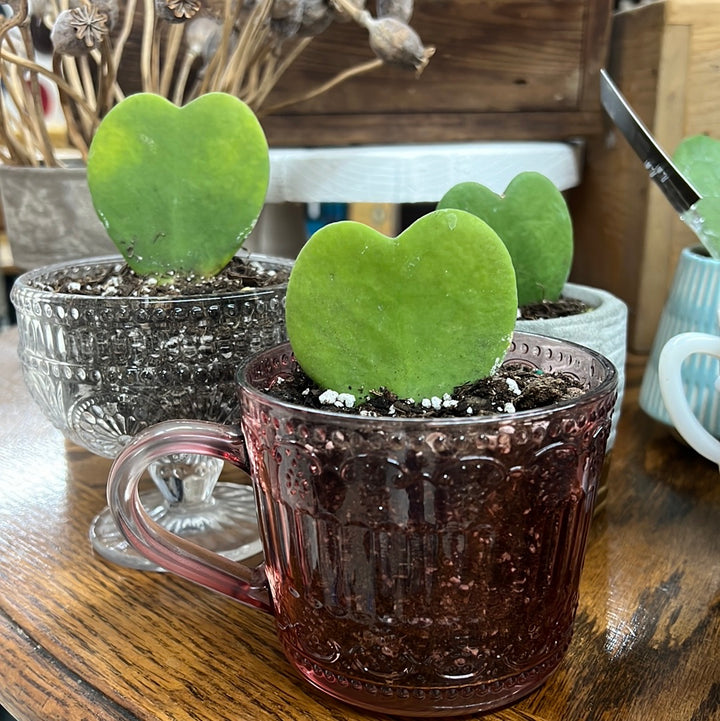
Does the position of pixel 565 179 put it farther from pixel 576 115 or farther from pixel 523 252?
pixel 523 252

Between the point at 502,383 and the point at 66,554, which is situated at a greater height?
the point at 502,383

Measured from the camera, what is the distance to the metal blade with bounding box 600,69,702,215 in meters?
0.45

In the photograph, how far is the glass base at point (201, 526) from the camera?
1.29 ft

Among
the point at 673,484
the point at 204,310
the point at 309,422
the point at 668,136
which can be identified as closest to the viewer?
the point at 309,422

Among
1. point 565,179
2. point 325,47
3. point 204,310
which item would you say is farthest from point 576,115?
point 204,310

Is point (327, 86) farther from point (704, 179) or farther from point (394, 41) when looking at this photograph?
point (704, 179)

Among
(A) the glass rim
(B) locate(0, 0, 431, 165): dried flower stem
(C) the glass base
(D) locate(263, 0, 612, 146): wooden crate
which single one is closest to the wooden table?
(C) the glass base

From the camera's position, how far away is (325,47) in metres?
0.68

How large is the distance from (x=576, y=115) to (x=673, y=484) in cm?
39

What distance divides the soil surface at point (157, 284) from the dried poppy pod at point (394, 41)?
0.15m

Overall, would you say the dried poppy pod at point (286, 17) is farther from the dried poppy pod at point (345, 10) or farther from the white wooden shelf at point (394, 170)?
the white wooden shelf at point (394, 170)

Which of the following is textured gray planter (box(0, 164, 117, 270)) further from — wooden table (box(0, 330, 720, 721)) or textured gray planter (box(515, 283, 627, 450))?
textured gray planter (box(515, 283, 627, 450))

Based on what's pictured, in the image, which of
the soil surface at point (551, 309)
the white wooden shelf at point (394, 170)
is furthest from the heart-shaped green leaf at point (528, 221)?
the white wooden shelf at point (394, 170)

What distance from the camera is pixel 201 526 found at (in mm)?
427
